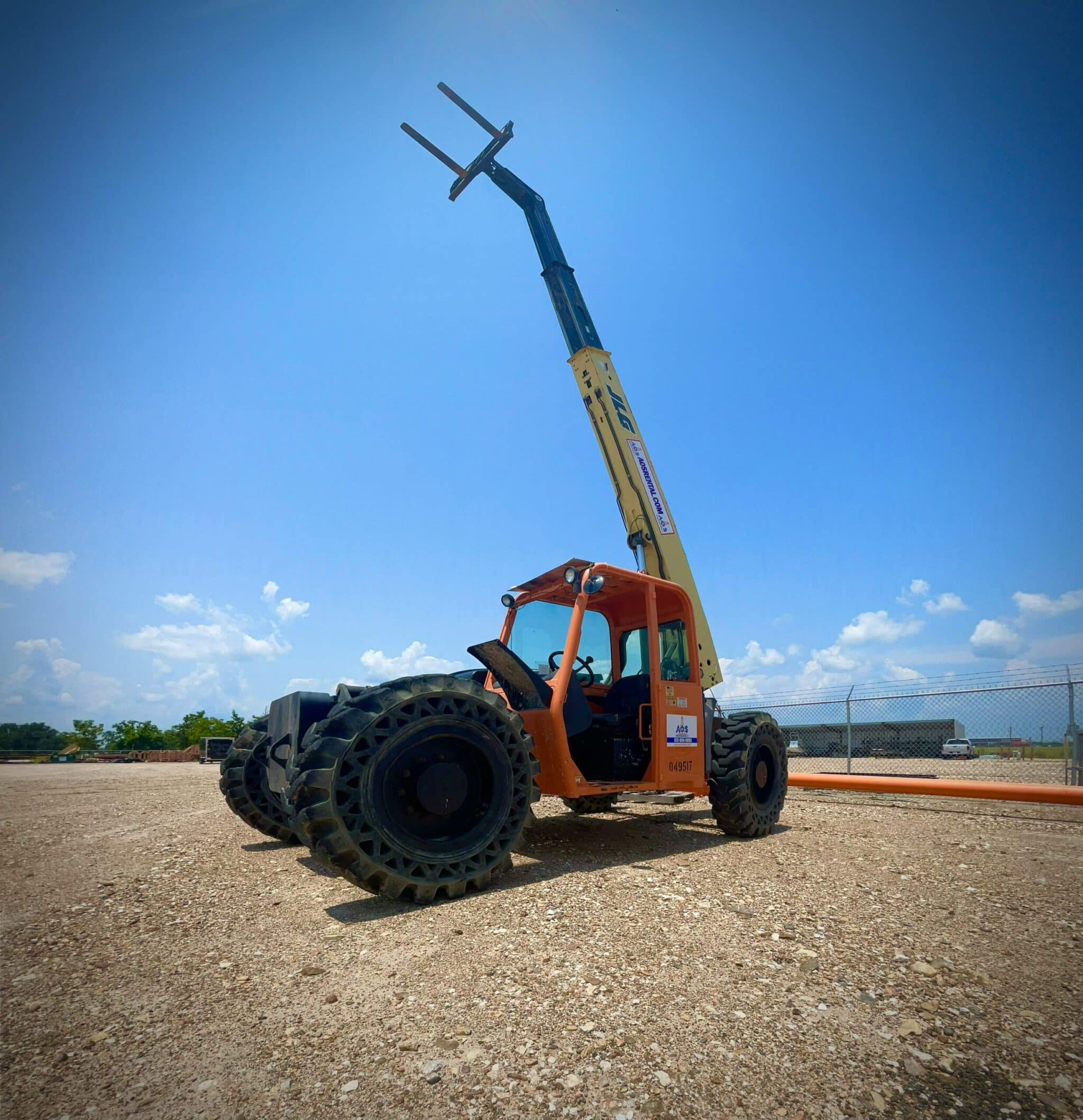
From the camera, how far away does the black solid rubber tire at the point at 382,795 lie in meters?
3.46

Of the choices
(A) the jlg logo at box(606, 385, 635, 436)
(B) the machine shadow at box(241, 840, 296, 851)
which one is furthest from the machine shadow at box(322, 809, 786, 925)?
(A) the jlg logo at box(606, 385, 635, 436)

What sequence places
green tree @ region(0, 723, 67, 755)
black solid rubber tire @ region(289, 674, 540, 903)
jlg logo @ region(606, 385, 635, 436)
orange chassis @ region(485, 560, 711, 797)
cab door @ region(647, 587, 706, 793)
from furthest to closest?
green tree @ region(0, 723, 67, 755), jlg logo @ region(606, 385, 635, 436), cab door @ region(647, 587, 706, 793), orange chassis @ region(485, 560, 711, 797), black solid rubber tire @ region(289, 674, 540, 903)

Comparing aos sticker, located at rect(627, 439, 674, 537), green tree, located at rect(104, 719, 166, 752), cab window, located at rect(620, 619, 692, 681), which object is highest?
aos sticker, located at rect(627, 439, 674, 537)

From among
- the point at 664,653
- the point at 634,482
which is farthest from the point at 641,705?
the point at 634,482

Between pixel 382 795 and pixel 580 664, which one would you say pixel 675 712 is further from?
pixel 382 795

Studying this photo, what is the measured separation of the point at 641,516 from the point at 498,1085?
324 inches

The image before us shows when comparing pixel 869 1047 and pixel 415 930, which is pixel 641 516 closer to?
pixel 415 930

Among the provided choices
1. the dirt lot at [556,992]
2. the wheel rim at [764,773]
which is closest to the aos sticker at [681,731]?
the wheel rim at [764,773]

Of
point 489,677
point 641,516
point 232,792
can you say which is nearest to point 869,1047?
point 489,677

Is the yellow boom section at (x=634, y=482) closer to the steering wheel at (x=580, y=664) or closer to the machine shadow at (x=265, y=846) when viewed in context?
the steering wheel at (x=580, y=664)

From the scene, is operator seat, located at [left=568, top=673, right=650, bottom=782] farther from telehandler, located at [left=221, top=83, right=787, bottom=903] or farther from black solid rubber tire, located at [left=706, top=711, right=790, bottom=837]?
black solid rubber tire, located at [left=706, top=711, right=790, bottom=837]

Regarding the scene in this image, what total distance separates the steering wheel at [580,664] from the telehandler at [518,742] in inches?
0.5

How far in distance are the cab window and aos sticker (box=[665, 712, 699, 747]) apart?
372mm

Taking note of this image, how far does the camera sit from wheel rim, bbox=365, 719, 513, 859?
3715 mm
